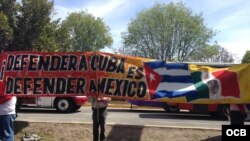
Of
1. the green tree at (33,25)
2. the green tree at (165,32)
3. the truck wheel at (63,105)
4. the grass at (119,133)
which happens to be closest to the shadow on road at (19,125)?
the grass at (119,133)

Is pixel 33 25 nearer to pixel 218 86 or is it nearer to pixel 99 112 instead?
pixel 99 112

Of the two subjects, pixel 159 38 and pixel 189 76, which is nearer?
pixel 189 76

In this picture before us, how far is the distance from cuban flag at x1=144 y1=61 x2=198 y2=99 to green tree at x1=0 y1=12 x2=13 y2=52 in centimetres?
1838

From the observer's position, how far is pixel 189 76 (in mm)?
9938

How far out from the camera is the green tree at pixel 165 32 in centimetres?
5731

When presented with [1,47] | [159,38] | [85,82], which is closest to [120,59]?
[85,82]

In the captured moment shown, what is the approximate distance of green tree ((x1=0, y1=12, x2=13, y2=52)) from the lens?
26.4 metres

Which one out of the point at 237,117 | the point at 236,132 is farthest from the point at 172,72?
the point at 236,132

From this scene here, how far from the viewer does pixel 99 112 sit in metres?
10.1

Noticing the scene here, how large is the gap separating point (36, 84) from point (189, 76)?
3504 mm

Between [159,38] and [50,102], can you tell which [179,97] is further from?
[159,38]

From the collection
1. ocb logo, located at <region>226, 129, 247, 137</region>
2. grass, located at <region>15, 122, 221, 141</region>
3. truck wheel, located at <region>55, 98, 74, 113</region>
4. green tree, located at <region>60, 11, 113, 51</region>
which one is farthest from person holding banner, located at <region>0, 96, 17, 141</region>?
green tree, located at <region>60, 11, 113, 51</region>

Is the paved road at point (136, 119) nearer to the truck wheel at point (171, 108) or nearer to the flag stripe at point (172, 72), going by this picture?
the truck wheel at point (171, 108)

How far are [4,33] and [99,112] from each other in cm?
1803
